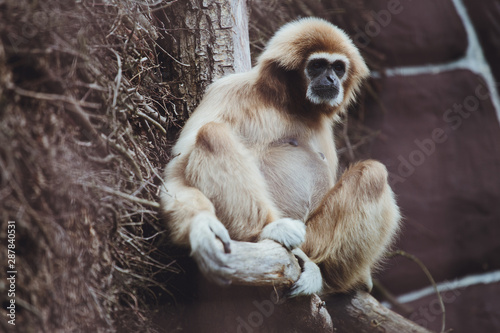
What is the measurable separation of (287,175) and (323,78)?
2.74 feet

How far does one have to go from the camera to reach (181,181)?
3391 mm

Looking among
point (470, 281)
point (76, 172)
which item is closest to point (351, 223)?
point (76, 172)

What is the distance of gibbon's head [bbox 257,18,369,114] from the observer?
3.87 meters

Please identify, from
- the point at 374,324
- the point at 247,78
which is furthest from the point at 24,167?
the point at 374,324

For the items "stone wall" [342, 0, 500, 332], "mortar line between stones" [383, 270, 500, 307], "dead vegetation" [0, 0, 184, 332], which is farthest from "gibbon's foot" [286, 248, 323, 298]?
"mortar line between stones" [383, 270, 500, 307]

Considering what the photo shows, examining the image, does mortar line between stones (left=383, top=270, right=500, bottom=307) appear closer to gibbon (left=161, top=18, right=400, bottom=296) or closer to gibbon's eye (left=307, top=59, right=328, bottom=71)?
gibbon (left=161, top=18, right=400, bottom=296)

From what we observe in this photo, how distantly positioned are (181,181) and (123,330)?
1.04m

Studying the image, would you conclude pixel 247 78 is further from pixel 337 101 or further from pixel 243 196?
pixel 243 196

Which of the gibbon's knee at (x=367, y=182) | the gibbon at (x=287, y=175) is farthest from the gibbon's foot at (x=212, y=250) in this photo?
the gibbon's knee at (x=367, y=182)

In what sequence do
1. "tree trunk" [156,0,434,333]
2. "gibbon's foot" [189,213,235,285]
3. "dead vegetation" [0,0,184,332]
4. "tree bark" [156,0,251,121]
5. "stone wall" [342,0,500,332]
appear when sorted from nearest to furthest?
1. "dead vegetation" [0,0,184,332]
2. "gibbon's foot" [189,213,235,285]
3. "tree trunk" [156,0,434,333]
4. "tree bark" [156,0,251,121]
5. "stone wall" [342,0,500,332]

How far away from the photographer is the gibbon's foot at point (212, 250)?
2.76 meters

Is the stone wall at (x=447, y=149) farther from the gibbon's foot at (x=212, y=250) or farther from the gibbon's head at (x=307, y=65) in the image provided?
the gibbon's foot at (x=212, y=250)

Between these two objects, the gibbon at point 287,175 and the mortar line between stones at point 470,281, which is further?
the mortar line between stones at point 470,281

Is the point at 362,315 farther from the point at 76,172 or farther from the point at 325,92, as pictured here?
the point at 76,172
